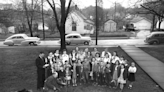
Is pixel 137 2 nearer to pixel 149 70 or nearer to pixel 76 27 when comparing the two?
pixel 149 70

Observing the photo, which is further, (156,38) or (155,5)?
(156,38)

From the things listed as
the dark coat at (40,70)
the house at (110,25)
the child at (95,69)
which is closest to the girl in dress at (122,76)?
the child at (95,69)

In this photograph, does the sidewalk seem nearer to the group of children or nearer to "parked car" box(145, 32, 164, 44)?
the group of children

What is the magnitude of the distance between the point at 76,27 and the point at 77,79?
26.8 m

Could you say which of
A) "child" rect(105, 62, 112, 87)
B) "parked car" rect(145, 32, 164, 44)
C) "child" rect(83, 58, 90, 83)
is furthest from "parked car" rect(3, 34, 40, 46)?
"parked car" rect(145, 32, 164, 44)

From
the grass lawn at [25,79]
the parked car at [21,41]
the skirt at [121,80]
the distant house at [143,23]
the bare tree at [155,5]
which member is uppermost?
the distant house at [143,23]

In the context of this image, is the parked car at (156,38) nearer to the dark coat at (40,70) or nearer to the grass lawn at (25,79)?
the grass lawn at (25,79)

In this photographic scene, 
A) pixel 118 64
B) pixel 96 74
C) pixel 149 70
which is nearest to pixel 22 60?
pixel 96 74

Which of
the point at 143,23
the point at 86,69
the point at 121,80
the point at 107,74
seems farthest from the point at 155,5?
the point at 143,23

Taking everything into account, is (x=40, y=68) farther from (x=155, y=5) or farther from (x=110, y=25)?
(x=110, y=25)

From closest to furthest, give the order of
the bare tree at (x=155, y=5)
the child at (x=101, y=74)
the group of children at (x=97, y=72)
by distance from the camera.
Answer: the group of children at (x=97, y=72)
the child at (x=101, y=74)
the bare tree at (x=155, y=5)

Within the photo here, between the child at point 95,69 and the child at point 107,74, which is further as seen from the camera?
the child at point 95,69

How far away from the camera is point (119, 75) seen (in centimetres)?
689

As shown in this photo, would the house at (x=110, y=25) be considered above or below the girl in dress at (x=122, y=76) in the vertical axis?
above
